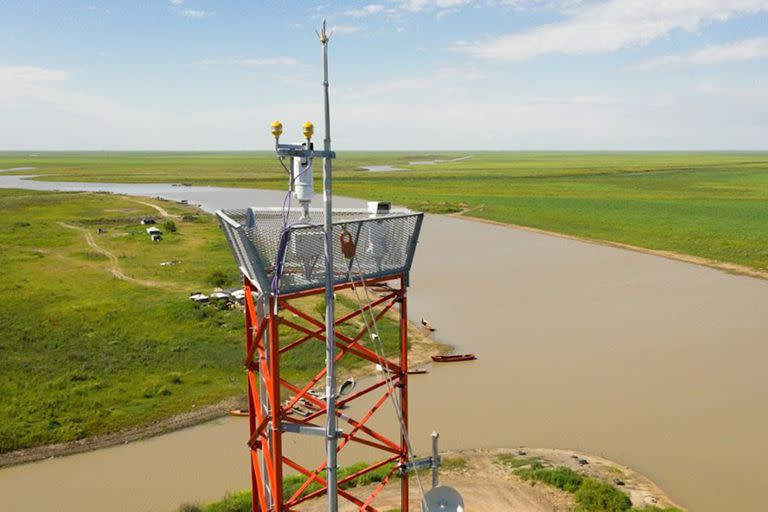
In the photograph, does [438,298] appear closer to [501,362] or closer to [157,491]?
[501,362]

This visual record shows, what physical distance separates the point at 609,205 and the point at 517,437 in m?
70.4

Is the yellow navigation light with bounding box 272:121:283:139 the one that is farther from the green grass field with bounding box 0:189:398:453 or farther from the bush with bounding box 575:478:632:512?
the green grass field with bounding box 0:189:398:453

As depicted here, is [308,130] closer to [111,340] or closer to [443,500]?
[443,500]

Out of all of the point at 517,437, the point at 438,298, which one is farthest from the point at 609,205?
the point at 517,437

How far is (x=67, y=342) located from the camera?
29859mm

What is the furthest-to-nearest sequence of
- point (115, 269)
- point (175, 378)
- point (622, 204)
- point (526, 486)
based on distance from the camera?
point (622, 204)
point (115, 269)
point (175, 378)
point (526, 486)

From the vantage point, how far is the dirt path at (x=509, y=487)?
651 inches

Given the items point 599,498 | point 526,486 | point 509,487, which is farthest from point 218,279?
point 599,498

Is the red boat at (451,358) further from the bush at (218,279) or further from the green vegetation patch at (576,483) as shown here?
the bush at (218,279)

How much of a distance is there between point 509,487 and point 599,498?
2.37 m

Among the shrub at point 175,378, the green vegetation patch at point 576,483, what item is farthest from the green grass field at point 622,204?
the shrub at point 175,378

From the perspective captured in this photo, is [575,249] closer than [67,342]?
No

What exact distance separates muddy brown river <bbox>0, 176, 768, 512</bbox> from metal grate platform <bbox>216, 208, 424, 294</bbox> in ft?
37.1

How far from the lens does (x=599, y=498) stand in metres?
16.6
